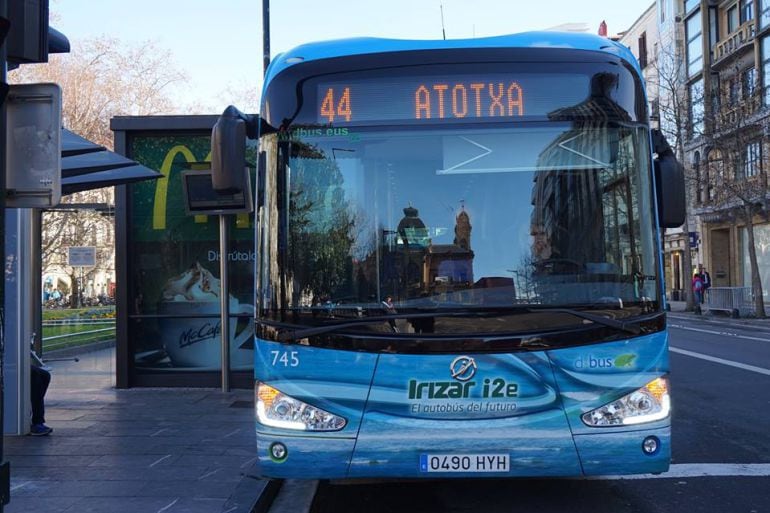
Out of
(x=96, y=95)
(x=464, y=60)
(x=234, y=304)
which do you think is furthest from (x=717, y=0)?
(x=464, y=60)

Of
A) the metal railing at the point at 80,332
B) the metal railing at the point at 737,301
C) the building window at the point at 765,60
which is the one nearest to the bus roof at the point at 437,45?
the metal railing at the point at 80,332

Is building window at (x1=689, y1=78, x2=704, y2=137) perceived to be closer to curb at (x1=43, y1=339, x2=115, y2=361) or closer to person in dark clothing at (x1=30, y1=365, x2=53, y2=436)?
curb at (x1=43, y1=339, x2=115, y2=361)

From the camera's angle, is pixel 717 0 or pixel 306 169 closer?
pixel 306 169

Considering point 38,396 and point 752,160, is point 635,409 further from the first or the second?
point 752,160

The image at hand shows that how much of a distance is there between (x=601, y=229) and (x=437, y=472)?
6.06 ft

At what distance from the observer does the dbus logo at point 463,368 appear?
4.37m

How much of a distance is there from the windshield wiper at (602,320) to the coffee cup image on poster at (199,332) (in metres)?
6.76

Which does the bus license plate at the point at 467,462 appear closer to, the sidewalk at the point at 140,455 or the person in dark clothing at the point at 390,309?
the person in dark clothing at the point at 390,309

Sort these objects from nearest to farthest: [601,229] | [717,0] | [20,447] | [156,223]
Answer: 1. [601,229]
2. [20,447]
3. [156,223]
4. [717,0]

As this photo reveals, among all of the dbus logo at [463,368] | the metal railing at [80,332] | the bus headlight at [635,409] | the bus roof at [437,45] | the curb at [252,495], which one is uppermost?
the bus roof at [437,45]

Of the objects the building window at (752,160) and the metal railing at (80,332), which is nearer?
the metal railing at (80,332)

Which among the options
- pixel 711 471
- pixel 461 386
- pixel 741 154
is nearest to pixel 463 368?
pixel 461 386

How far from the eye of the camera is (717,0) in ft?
123

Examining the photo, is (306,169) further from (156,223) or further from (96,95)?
(96,95)
